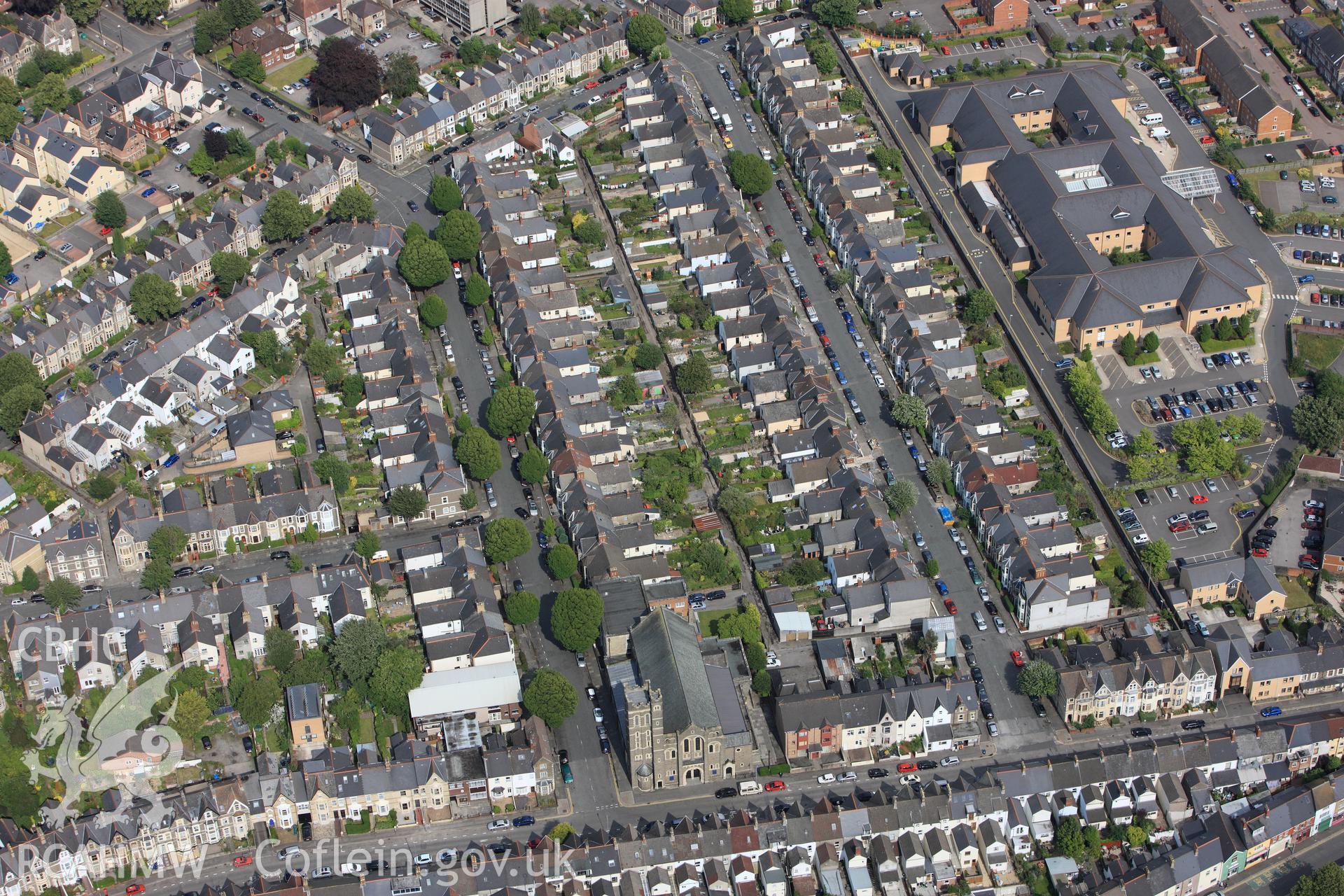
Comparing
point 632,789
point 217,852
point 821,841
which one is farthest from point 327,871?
point 821,841

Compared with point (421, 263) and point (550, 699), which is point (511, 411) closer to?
point (421, 263)

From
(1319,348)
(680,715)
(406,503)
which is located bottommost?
(680,715)

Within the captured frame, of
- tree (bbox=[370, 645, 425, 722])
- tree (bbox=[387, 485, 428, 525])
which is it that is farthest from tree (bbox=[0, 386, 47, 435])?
tree (bbox=[370, 645, 425, 722])

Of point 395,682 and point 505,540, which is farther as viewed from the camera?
point 505,540

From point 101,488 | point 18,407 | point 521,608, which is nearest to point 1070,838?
point 521,608

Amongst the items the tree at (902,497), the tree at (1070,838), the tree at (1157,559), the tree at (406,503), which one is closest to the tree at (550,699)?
the tree at (406,503)

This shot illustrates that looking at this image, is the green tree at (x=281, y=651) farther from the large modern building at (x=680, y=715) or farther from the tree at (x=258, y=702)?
the large modern building at (x=680, y=715)
